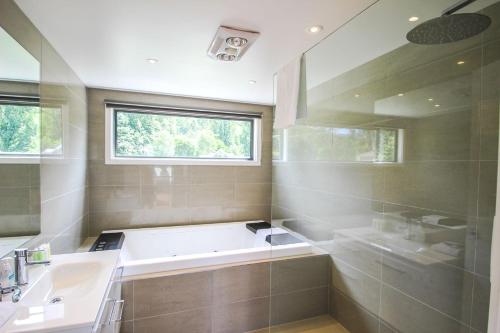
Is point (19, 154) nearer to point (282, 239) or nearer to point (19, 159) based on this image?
point (19, 159)

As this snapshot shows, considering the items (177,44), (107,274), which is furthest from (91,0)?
(107,274)

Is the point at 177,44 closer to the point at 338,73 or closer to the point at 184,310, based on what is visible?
the point at 338,73

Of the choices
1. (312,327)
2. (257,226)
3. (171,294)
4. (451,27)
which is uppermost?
(451,27)

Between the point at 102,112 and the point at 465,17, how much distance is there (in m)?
3.25

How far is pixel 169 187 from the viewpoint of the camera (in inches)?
122

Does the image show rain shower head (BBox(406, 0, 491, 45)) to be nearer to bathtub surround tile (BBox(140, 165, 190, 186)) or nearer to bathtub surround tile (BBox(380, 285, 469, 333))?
bathtub surround tile (BBox(380, 285, 469, 333))

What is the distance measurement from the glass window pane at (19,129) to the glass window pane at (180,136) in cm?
150

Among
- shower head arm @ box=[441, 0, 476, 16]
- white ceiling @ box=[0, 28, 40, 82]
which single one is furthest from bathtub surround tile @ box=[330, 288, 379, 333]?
white ceiling @ box=[0, 28, 40, 82]

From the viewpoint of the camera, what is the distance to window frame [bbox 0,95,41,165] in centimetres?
126

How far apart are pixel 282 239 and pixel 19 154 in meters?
2.19

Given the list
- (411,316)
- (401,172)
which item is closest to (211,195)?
(401,172)

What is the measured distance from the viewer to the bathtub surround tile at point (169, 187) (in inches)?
112

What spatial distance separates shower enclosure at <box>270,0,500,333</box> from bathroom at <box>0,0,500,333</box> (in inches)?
0.4

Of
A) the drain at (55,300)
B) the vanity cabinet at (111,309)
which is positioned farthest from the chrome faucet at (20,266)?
the vanity cabinet at (111,309)
